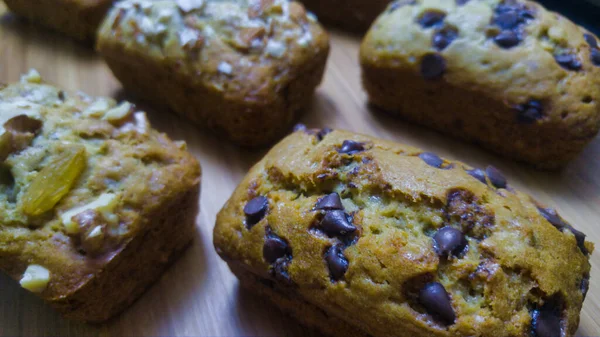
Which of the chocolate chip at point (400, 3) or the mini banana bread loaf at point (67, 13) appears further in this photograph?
the mini banana bread loaf at point (67, 13)

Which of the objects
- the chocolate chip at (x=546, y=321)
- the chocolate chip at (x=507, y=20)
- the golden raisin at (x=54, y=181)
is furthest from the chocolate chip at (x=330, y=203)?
the chocolate chip at (x=507, y=20)

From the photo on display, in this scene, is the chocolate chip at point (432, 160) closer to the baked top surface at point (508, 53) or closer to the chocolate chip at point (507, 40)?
the baked top surface at point (508, 53)

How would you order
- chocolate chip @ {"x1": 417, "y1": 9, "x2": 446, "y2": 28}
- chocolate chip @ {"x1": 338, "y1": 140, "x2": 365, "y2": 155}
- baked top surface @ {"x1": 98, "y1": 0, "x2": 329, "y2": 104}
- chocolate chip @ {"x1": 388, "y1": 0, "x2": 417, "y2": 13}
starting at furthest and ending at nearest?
chocolate chip @ {"x1": 388, "y1": 0, "x2": 417, "y2": 13}, chocolate chip @ {"x1": 417, "y1": 9, "x2": 446, "y2": 28}, baked top surface @ {"x1": 98, "y1": 0, "x2": 329, "y2": 104}, chocolate chip @ {"x1": 338, "y1": 140, "x2": 365, "y2": 155}

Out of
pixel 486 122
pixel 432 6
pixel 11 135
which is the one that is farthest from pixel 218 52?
pixel 486 122

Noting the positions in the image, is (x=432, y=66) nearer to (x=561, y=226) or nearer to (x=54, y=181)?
(x=561, y=226)

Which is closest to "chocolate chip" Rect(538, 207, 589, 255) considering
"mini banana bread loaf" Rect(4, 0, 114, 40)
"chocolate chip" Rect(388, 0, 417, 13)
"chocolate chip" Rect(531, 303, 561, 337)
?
"chocolate chip" Rect(531, 303, 561, 337)

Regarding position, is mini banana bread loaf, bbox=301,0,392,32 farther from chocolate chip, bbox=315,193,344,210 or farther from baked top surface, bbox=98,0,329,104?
chocolate chip, bbox=315,193,344,210

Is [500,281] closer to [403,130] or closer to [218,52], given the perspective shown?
[403,130]
